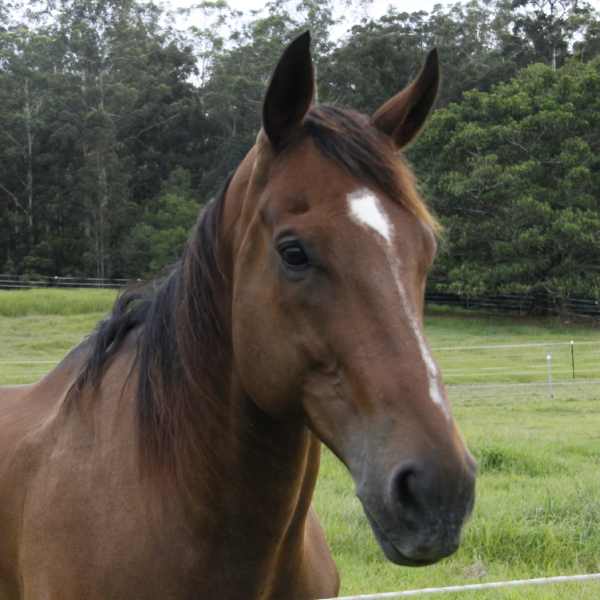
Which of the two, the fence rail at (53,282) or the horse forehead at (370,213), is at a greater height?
the horse forehead at (370,213)

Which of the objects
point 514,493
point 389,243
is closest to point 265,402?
point 389,243

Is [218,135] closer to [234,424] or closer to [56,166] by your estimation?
[56,166]

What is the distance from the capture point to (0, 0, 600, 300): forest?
3167 cm

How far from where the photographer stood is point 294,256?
2.08 m

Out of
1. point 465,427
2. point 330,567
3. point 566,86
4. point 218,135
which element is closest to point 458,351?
point 465,427

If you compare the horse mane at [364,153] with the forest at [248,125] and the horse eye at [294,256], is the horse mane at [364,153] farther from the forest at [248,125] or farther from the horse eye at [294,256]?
the forest at [248,125]

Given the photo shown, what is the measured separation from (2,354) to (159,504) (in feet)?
67.8

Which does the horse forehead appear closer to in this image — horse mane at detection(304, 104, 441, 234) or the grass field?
horse mane at detection(304, 104, 441, 234)

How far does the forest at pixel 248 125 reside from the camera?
31.7m

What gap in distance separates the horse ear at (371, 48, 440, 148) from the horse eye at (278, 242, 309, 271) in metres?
0.54

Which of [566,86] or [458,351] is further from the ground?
[566,86]

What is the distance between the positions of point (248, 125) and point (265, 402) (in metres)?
43.3

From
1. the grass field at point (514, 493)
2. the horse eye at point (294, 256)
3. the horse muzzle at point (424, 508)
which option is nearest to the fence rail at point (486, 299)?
the grass field at point (514, 493)

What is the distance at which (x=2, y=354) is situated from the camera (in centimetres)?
2172
